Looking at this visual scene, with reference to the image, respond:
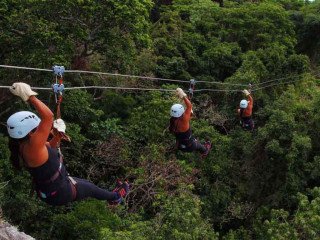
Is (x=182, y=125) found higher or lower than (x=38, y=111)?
lower

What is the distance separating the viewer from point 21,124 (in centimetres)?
414

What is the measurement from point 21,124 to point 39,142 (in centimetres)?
25

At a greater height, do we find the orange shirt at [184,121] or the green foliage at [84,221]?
the orange shirt at [184,121]

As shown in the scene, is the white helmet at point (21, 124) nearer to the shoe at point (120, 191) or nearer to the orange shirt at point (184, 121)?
the shoe at point (120, 191)

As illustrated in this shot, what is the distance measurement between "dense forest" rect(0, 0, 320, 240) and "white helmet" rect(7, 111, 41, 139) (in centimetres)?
605

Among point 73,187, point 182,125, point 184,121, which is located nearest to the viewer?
point 73,187

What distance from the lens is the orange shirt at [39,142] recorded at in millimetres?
4066

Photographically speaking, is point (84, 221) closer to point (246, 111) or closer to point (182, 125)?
point (182, 125)

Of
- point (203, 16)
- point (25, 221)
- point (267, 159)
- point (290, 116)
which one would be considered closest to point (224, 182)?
point (267, 159)

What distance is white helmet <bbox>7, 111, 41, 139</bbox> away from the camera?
4.14 meters

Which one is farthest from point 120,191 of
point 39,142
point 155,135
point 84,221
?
point 155,135

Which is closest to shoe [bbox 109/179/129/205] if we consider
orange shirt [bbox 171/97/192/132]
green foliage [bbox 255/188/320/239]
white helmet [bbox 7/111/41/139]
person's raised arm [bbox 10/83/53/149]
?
person's raised arm [bbox 10/83/53/149]

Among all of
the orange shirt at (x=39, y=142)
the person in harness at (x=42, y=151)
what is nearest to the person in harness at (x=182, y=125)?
the person in harness at (x=42, y=151)

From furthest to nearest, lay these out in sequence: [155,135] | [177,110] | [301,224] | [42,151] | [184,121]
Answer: [155,135] < [301,224] < [184,121] < [177,110] < [42,151]
